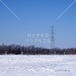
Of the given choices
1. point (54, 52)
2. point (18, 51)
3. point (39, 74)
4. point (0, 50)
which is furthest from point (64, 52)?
point (39, 74)

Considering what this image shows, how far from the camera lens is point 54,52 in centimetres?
4269

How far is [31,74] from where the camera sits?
1042cm

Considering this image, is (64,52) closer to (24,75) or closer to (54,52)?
(54,52)

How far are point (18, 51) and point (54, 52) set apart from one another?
218 inches

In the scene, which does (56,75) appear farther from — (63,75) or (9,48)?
(9,48)

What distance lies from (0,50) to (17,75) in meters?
34.3

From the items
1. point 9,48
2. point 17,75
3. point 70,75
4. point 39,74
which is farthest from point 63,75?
point 9,48

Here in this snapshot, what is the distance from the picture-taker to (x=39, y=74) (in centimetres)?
1042

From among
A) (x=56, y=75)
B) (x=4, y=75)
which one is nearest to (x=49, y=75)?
(x=56, y=75)

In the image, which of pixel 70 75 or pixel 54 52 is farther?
pixel 54 52

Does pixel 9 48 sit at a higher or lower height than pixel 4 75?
higher

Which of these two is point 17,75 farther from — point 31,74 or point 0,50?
point 0,50

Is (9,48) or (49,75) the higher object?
(9,48)

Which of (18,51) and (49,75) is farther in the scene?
(18,51)
